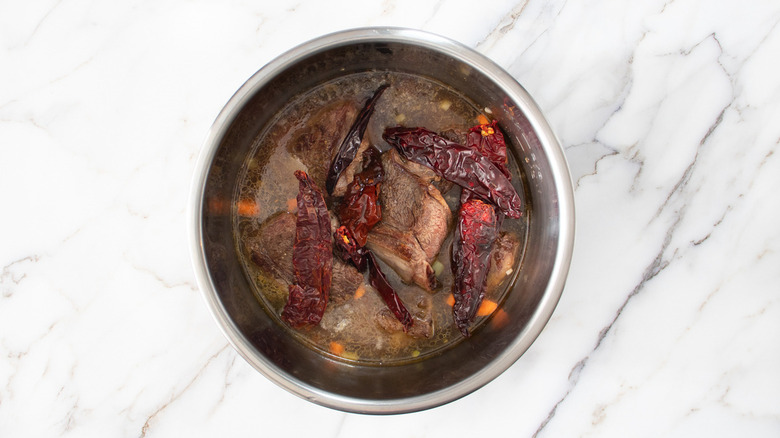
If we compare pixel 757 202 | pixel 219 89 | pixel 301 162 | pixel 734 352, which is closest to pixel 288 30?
pixel 219 89

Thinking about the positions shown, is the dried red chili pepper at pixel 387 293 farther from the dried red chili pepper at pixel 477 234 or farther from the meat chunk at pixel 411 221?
the dried red chili pepper at pixel 477 234

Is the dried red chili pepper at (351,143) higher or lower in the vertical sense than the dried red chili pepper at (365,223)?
higher

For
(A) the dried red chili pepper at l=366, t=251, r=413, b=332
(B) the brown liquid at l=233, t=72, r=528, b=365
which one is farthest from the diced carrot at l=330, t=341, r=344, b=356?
(A) the dried red chili pepper at l=366, t=251, r=413, b=332

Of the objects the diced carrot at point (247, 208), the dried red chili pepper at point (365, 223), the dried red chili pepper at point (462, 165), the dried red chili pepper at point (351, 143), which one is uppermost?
the dried red chili pepper at point (462, 165)

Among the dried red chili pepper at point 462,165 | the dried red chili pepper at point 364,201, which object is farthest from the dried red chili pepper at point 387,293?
the dried red chili pepper at point 462,165

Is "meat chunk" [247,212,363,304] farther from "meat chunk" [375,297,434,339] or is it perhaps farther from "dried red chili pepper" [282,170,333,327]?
"meat chunk" [375,297,434,339]
